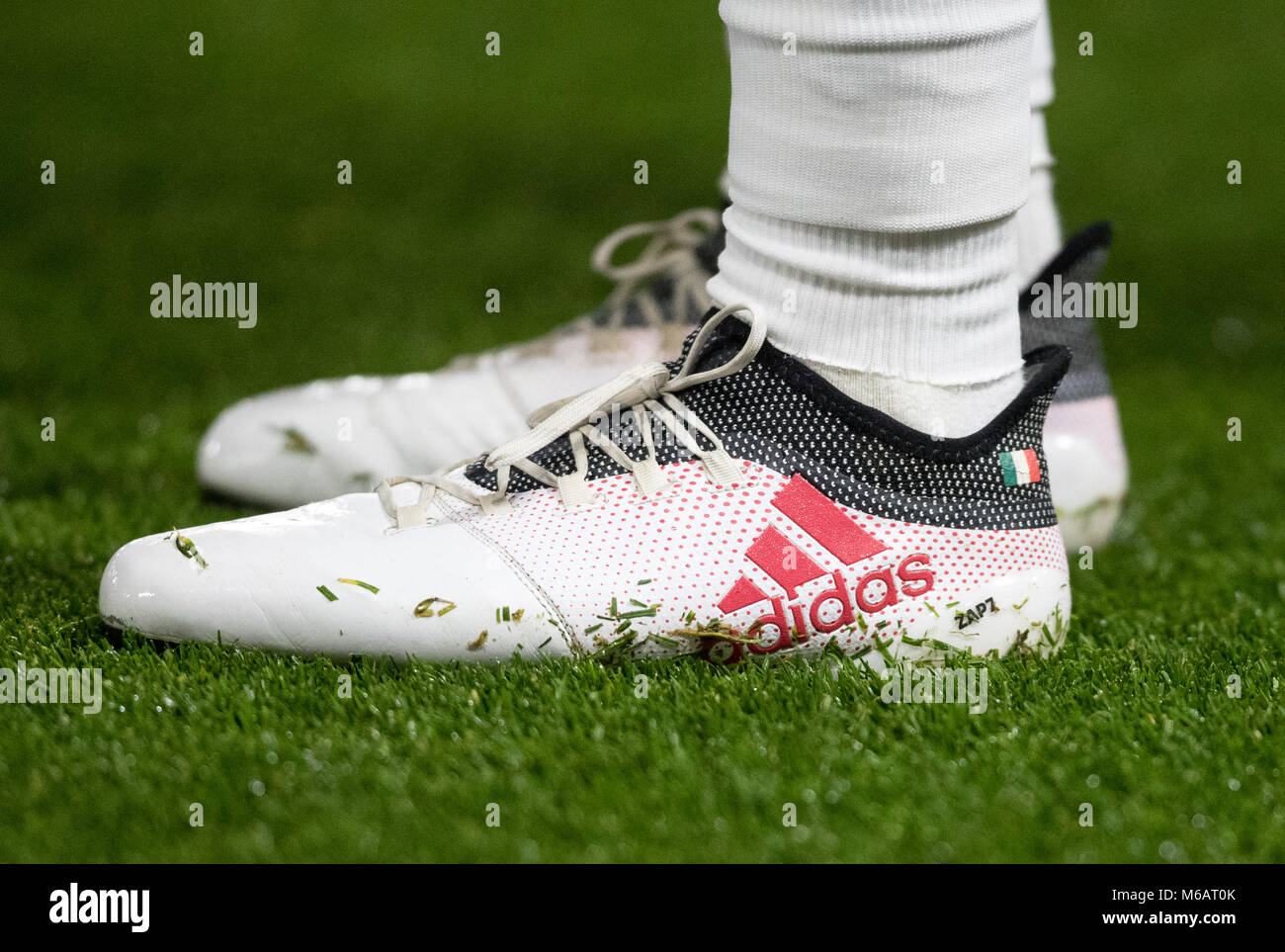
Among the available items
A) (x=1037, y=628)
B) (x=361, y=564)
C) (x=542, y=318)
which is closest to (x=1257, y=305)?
(x=542, y=318)

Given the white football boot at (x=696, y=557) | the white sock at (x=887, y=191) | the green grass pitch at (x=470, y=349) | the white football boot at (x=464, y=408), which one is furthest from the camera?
the white football boot at (x=464, y=408)

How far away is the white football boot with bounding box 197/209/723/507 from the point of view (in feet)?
5.66

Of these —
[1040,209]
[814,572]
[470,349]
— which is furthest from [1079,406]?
[470,349]

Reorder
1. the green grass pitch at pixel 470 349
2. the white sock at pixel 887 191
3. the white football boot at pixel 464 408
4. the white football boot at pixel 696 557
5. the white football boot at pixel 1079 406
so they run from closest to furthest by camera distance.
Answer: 1. the green grass pitch at pixel 470 349
2. the white sock at pixel 887 191
3. the white football boot at pixel 696 557
4. the white football boot at pixel 1079 406
5. the white football boot at pixel 464 408

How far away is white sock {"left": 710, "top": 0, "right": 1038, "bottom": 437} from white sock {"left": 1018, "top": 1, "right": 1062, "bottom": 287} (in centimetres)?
46

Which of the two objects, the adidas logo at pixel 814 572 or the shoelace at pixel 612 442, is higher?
the shoelace at pixel 612 442

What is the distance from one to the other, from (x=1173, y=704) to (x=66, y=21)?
5.29 meters

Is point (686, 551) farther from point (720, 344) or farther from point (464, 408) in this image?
point (464, 408)

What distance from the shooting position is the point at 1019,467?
1.24 metres

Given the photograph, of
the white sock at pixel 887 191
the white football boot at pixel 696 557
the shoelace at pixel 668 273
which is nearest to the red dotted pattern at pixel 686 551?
the white football boot at pixel 696 557

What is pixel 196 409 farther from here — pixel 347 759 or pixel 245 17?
pixel 245 17

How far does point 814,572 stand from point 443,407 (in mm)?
709

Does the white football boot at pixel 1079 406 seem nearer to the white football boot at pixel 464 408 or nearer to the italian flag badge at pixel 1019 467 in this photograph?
the white football boot at pixel 464 408

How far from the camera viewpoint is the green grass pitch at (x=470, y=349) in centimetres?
97
